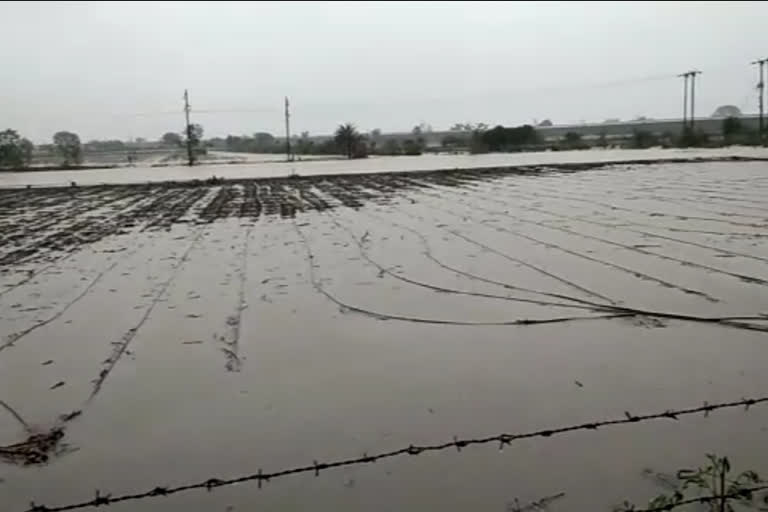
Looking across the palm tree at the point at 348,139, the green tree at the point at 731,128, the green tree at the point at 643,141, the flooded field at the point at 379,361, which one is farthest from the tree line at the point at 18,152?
the green tree at the point at 731,128

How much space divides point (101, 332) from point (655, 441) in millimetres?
2927

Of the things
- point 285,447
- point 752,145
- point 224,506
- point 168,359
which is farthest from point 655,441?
point 752,145

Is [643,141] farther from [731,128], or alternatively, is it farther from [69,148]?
[69,148]

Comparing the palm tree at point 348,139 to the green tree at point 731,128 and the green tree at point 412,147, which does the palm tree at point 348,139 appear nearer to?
the green tree at point 412,147

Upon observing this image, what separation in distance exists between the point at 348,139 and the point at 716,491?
92.8 ft

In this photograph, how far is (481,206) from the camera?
30.7ft

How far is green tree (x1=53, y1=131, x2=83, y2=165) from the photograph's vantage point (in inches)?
1180

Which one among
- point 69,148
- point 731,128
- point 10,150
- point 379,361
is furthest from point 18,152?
point 731,128

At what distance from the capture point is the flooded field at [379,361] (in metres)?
2.04

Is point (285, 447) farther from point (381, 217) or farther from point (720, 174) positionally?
point (720, 174)

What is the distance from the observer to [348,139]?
2938cm

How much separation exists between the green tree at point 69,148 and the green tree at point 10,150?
237 centimetres

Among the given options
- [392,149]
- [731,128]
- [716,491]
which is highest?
[731,128]

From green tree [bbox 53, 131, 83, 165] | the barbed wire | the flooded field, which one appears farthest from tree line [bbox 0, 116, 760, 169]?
the barbed wire
